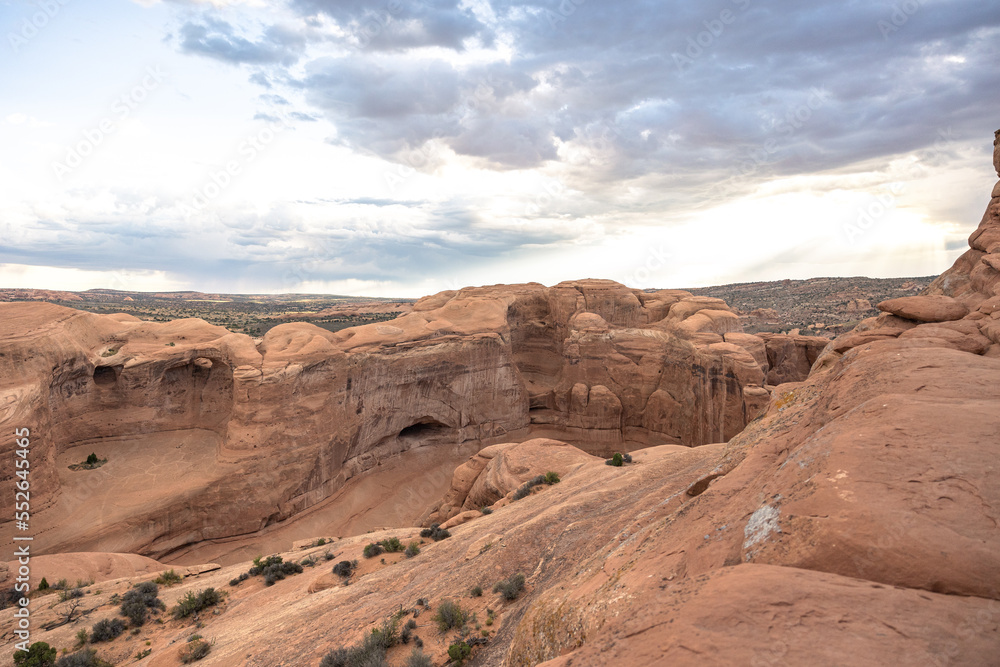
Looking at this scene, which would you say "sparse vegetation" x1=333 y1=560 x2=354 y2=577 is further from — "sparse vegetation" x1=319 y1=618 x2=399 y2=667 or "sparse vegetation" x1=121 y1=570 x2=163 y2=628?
"sparse vegetation" x1=319 y1=618 x2=399 y2=667

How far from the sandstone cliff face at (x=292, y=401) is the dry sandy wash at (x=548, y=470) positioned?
113 millimetres

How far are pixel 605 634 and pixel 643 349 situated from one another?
29370mm

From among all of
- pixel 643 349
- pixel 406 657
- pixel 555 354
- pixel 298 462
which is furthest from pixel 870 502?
Answer: pixel 555 354

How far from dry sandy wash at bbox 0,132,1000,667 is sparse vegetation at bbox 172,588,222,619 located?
31cm

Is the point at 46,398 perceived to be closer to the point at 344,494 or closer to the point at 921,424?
the point at 344,494

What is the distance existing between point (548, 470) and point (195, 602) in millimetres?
11914

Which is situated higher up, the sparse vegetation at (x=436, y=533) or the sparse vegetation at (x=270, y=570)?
the sparse vegetation at (x=436, y=533)

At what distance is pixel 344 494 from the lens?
2502 cm

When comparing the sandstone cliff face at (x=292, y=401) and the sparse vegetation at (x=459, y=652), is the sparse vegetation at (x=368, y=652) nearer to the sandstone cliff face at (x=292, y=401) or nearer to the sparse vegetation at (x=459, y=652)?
the sparse vegetation at (x=459, y=652)

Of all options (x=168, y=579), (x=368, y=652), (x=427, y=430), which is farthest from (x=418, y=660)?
(x=427, y=430)

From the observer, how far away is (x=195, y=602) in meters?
12.3

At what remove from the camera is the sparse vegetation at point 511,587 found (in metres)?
8.60

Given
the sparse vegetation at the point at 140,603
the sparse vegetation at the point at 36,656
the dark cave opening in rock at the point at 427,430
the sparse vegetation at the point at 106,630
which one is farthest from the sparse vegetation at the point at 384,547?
the dark cave opening in rock at the point at 427,430

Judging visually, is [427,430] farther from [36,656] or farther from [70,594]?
[36,656]
